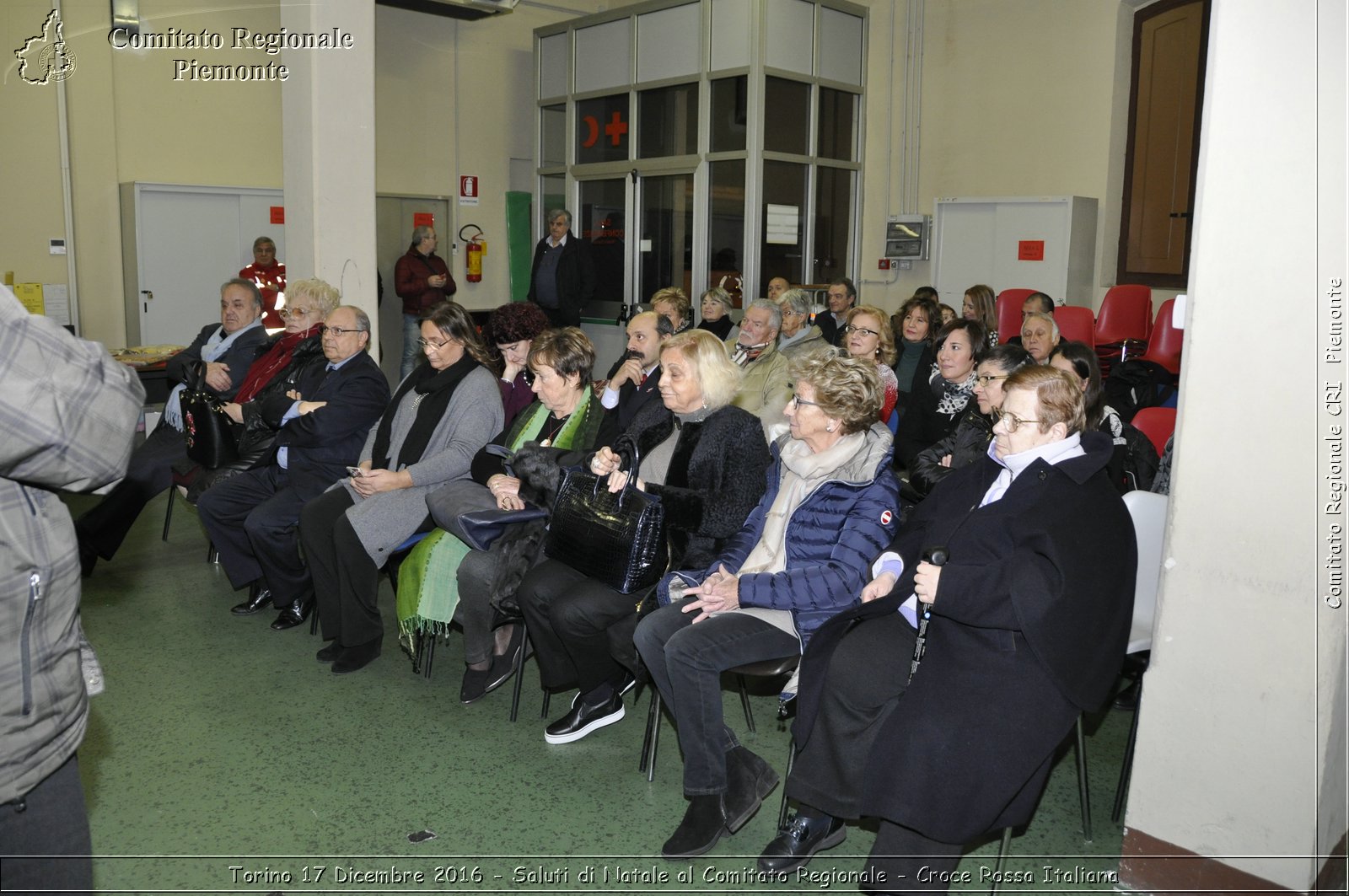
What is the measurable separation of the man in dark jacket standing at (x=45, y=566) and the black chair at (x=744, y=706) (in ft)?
5.28

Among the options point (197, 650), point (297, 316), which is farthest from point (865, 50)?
point (197, 650)

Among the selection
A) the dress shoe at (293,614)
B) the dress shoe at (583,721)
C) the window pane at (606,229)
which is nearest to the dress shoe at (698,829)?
the dress shoe at (583,721)

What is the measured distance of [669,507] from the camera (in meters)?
3.22

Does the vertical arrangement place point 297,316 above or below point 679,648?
above

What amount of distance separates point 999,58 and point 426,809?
27.8 feet

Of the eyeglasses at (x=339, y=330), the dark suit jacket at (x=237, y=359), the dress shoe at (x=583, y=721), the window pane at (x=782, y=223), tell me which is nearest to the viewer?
the dress shoe at (x=583, y=721)

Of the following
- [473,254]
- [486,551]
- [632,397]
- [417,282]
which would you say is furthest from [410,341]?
[486,551]

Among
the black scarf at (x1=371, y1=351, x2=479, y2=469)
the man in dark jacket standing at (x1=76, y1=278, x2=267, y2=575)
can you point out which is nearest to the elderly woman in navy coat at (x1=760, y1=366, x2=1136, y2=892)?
the black scarf at (x1=371, y1=351, x2=479, y2=469)

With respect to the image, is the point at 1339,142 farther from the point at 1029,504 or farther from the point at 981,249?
the point at 981,249

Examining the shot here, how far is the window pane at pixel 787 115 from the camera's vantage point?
9469 mm

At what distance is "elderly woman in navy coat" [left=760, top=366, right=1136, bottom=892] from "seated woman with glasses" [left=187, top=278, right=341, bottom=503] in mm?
3020

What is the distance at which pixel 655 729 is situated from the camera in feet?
10.4

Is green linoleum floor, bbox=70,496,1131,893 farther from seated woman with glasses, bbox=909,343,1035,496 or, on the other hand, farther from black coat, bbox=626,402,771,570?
seated woman with glasses, bbox=909,343,1035,496

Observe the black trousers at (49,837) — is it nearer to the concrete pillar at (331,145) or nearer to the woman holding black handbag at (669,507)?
the woman holding black handbag at (669,507)
